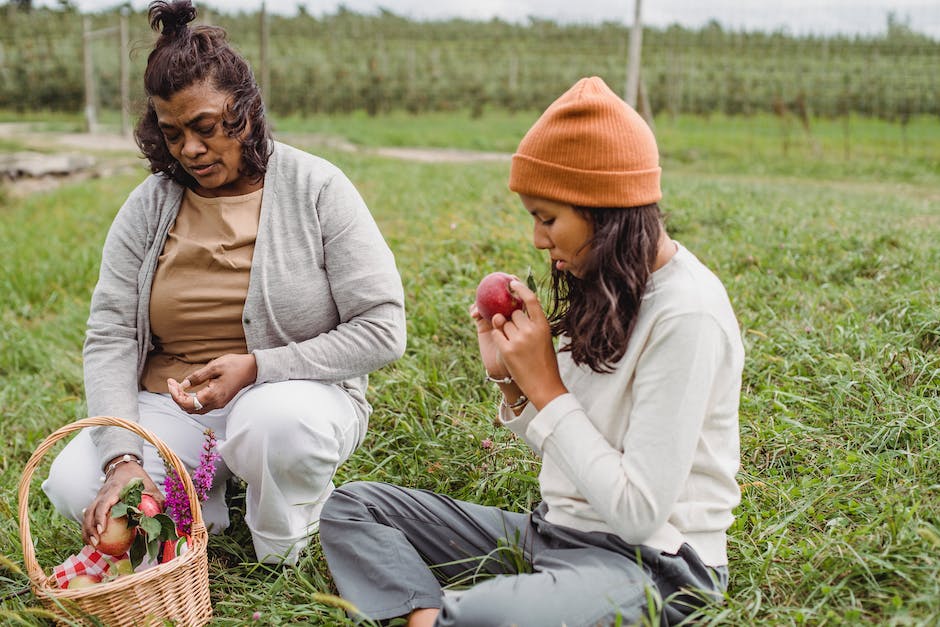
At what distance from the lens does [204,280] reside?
7.81ft

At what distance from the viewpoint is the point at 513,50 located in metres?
15.5

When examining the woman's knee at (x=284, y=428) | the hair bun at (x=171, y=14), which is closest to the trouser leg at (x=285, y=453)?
the woman's knee at (x=284, y=428)

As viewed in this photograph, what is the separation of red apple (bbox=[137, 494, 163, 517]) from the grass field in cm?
29

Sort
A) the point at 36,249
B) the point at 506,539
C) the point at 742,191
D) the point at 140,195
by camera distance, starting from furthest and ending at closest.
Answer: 1. the point at 742,191
2. the point at 36,249
3. the point at 140,195
4. the point at 506,539

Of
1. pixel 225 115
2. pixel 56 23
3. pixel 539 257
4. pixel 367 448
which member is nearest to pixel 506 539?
pixel 367 448

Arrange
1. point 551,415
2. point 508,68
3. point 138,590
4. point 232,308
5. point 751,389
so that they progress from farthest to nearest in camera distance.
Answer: point 508,68
point 751,389
point 232,308
point 138,590
point 551,415

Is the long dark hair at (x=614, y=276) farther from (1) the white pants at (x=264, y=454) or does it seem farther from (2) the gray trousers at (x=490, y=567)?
(1) the white pants at (x=264, y=454)

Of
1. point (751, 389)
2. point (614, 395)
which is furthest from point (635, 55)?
point (614, 395)

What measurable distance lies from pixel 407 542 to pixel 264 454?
0.43 metres

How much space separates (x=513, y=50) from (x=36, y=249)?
11166 millimetres

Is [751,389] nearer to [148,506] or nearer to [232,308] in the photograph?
[232,308]

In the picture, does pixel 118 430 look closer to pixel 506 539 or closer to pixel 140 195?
pixel 140 195

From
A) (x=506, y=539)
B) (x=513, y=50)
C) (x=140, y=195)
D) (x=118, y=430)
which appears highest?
(x=513, y=50)

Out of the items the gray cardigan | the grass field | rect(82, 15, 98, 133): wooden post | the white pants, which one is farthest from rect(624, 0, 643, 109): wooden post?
the white pants
